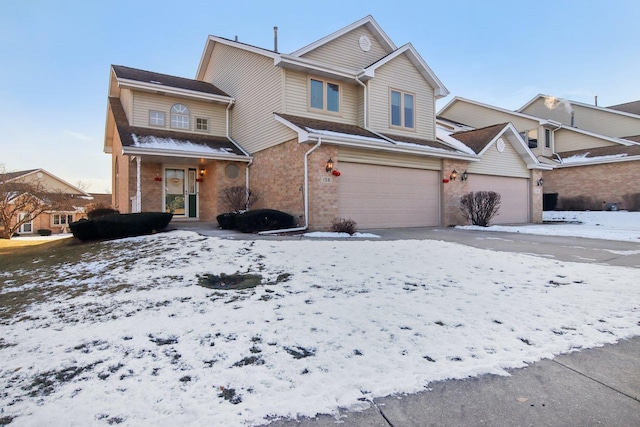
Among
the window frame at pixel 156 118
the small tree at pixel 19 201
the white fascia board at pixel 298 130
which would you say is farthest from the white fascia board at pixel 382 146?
the small tree at pixel 19 201

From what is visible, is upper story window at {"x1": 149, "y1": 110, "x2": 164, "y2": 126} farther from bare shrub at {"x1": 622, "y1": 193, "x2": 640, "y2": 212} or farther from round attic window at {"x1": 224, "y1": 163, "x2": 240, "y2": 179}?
bare shrub at {"x1": 622, "y1": 193, "x2": 640, "y2": 212}

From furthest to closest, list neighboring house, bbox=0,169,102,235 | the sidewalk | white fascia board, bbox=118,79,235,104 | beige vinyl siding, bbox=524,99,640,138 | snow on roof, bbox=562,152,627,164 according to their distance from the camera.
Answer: neighboring house, bbox=0,169,102,235, beige vinyl siding, bbox=524,99,640,138, snow on roof, bbox=562,152,627,164, white fascia board, bbox=118,79,235,104, the sidewalk

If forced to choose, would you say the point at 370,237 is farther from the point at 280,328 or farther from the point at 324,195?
the point at 280,328

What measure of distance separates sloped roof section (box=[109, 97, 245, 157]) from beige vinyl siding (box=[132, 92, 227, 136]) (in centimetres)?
36

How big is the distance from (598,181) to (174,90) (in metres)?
22.9

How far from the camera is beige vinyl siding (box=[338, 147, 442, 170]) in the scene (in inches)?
424

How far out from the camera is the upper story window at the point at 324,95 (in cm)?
1207

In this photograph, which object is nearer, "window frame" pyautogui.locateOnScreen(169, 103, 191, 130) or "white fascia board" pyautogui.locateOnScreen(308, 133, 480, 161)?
"white fascia board" pyautogui.locateOnScreen(308, 133, 480, 161)

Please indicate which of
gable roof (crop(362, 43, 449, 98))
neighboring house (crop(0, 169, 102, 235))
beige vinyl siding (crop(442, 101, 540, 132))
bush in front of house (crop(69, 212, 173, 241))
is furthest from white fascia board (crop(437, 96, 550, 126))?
neighboring house (crop(0, 169, 102, 235))

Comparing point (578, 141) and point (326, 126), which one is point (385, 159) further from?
point (578, 141)

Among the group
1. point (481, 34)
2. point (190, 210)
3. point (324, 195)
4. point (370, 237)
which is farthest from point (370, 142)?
point (481, 34)

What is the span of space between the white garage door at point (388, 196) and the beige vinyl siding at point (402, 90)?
208cm

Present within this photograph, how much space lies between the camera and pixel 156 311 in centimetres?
371

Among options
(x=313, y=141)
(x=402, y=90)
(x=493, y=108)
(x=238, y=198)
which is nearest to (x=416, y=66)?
(x=402, y=90)
